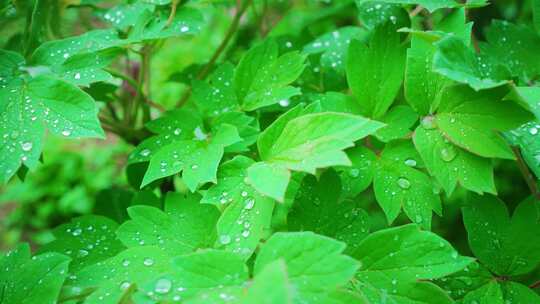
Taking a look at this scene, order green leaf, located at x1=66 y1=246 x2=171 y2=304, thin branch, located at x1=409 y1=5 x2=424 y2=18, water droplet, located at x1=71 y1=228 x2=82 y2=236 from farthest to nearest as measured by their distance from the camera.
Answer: thin branch, located at x1=409 y1=5 x2=424 y2=18
water droplet, located at x1=71 y1=228 x2=82 y2=236
green leaf, located at x1=66 y1=246 x2=171 y2=304

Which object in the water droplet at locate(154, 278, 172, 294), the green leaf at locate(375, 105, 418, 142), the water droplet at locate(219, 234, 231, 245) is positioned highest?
the green leaf at locate(375, 105, 418, 142)

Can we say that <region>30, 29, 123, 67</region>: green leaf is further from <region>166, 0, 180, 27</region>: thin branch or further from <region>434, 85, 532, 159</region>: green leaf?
<region>434, 85, 532, 159</region>: green leaf

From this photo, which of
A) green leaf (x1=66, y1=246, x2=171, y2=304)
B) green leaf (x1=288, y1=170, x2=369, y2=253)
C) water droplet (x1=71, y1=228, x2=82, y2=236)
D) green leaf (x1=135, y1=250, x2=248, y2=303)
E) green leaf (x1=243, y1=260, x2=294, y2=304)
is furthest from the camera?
water droplet (x1=71, y1=228, x2=82, y2=236)

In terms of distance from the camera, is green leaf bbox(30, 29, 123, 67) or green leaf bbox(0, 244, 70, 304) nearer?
green leaf bbox(0, 244, 70, 304)

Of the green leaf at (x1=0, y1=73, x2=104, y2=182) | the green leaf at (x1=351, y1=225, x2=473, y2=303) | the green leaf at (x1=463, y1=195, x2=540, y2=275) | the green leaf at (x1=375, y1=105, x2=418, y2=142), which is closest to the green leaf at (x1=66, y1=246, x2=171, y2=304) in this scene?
the green leaf at (x1=0, y1=73, x2=104, y2=182)

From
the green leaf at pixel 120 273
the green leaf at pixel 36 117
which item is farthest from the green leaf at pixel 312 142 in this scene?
the green leaf at pixel 36 117
